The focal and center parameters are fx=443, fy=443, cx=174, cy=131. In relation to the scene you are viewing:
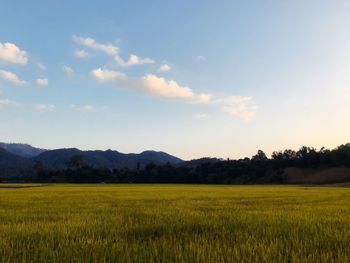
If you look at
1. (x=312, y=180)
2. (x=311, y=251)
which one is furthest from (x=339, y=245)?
(x=312, y=180)

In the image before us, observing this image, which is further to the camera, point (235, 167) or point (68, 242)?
point (235, 167)

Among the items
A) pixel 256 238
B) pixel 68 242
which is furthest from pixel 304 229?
pixel 68 242

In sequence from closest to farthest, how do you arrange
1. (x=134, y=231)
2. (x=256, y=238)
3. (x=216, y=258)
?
(x=216, y=258) → (x=256, y=238) → (x=134, y=231)

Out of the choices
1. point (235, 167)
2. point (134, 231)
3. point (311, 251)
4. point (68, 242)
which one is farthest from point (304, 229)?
point (235, 167)

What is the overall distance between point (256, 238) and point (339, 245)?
129cm

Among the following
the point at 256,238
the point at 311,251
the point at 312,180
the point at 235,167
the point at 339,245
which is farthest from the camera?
the point at 235,167

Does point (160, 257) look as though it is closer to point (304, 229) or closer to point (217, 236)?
point (217, 236)

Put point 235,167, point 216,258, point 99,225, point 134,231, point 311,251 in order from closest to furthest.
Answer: point 216,258 < point 311,251 < point 134,231 < point 99,225 < point 235,167

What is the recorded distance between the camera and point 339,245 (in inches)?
256

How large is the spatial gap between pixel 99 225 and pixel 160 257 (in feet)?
14.4

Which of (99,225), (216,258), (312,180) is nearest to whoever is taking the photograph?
(216,258)

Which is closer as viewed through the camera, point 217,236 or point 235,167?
point 217,236

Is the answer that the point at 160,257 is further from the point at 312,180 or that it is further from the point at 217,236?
the point at 312,180

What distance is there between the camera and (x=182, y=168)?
157 metres
